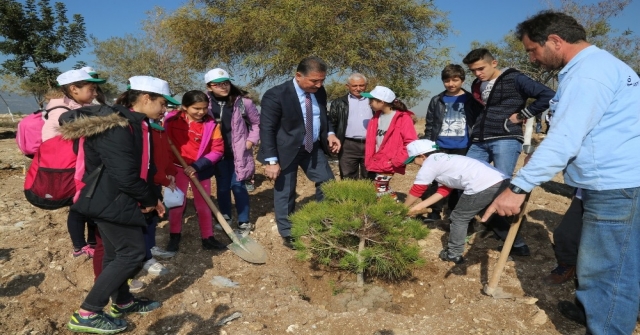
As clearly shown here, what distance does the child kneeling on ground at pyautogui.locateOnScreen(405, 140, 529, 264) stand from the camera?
3.32m

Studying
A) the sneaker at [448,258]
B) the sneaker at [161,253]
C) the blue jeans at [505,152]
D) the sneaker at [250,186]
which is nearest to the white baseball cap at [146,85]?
the sneaker at [161,253]

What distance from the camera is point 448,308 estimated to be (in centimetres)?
295

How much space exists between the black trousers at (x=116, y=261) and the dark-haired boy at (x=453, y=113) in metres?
3.07

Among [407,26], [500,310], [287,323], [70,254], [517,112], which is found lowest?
[70,254]

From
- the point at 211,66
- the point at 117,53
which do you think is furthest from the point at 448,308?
the point at 117,53

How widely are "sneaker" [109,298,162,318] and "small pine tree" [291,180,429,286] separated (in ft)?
3.58

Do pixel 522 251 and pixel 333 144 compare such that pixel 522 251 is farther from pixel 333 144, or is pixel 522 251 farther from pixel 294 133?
pixel 294 133

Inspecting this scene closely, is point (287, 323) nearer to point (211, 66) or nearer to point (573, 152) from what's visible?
point (573, 152)

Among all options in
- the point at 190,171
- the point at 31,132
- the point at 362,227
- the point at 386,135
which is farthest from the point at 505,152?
the point at 31,132

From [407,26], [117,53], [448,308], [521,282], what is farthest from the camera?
[117,53]

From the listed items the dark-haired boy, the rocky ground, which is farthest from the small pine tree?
the dark-haired boy

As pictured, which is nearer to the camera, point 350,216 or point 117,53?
point 350,216

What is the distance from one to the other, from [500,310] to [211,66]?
7.29 metres

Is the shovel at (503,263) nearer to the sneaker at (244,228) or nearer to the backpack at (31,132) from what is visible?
the sneaker at (244,228)
